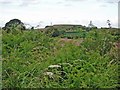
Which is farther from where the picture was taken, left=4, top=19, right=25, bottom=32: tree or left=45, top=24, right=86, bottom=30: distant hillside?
left=45, top=24, right=86, bottom=30: distant hillside

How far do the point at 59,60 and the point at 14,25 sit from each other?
169cm

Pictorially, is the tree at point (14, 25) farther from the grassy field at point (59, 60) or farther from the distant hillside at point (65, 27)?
the distant hillside at point (65, 27)

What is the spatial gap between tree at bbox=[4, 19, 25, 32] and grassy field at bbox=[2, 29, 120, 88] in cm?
19

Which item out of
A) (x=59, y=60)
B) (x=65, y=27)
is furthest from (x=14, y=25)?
(x=59, y=60)

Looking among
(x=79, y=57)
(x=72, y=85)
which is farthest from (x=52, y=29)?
(x=72, y=85)

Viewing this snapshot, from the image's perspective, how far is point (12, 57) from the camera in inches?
178

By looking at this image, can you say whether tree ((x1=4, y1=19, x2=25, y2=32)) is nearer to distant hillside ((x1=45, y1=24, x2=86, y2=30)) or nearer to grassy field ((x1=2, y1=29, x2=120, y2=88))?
grassy field ((x1=2, y1=29, x2=120, y2=88))

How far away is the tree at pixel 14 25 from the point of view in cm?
593

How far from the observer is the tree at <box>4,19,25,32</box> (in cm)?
593

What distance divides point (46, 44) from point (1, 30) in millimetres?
868

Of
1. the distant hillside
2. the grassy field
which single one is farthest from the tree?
the distant hillside

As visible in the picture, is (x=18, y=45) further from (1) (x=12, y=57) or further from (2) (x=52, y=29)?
(2) (x=52, y=29)

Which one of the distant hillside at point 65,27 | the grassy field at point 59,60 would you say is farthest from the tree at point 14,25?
the distant hillside at point 65,27

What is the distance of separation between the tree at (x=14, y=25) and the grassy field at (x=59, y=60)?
19 centimetres
